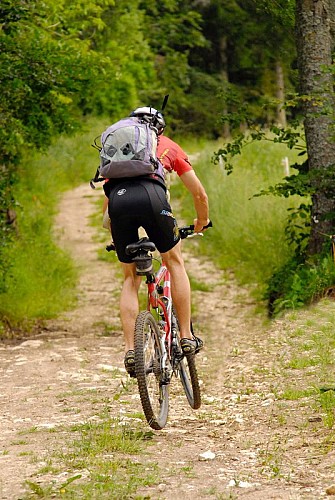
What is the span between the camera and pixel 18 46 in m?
11.0

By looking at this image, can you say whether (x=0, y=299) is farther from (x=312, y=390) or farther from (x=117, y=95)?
(x=117, y=95)

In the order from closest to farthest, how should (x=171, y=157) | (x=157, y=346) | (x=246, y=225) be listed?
(x=157, y=346), (x=171, y=157), (x=246, y=225)

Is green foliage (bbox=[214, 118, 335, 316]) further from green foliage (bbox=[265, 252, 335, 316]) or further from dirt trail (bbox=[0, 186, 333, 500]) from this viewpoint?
dirt trail (bbox=[0, 186, 333, 500])

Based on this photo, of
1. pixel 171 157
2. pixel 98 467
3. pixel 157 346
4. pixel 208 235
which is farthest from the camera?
pixel 208 235

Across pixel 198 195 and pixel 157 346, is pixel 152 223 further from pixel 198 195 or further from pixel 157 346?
pixel 157 346

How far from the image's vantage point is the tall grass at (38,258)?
11734mm

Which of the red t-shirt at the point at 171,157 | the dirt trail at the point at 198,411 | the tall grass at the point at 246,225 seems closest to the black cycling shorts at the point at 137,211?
the red t-shirt at the point at 171,157

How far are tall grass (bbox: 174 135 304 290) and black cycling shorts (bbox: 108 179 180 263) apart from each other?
5.88 metres

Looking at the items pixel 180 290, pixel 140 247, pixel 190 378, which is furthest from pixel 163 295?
pixel 190 378

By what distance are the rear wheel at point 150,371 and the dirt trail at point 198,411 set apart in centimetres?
16

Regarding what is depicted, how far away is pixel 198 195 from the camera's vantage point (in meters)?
6.46

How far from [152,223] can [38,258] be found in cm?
856

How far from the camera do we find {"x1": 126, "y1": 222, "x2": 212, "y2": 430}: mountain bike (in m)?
5.73

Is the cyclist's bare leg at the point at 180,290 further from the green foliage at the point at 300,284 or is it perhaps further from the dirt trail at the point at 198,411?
the green foliage at the point at 300,284
